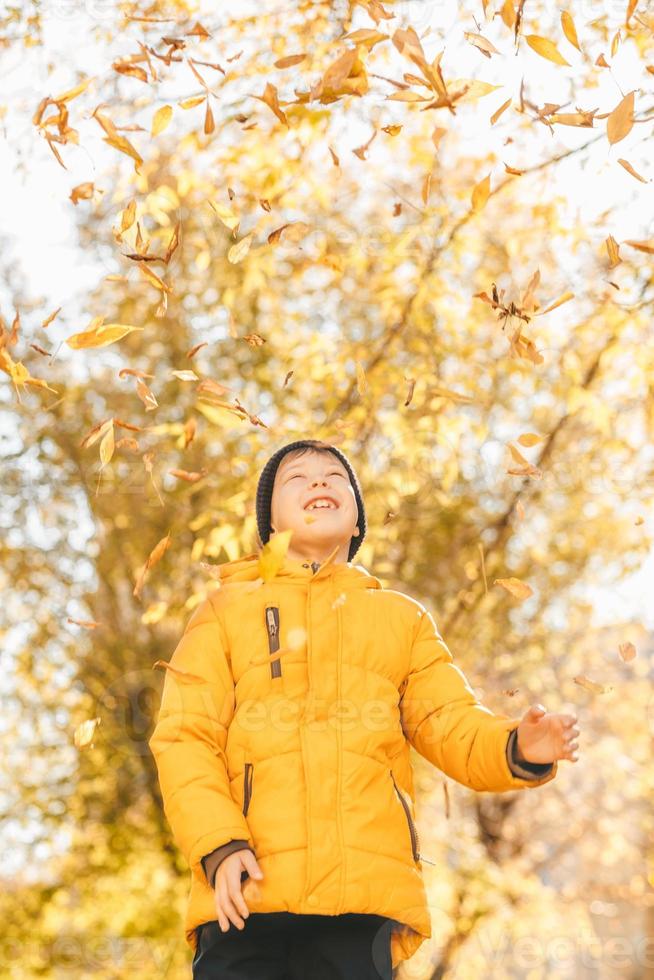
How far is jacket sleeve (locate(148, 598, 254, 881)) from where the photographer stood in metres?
2.09

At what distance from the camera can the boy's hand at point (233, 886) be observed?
2000 mm

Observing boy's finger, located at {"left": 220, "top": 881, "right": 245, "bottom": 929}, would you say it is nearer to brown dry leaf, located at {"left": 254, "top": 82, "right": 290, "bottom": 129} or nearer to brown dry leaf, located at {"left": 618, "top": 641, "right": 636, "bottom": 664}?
brown dry leaf, located at {"left": 618, "top": 641, "right": 636, "bottom": 664}

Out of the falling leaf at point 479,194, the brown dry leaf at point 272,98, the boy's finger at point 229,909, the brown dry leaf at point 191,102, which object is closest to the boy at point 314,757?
the boy's finger at point 229,909

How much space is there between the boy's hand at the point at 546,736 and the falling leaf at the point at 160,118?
191cm

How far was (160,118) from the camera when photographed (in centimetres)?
289

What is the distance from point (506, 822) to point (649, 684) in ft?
11.3

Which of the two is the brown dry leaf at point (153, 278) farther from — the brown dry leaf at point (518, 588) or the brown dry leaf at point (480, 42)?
the brown dry leaf at point (518, 588)

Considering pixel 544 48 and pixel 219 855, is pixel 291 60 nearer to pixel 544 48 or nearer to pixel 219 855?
pixel 544 48

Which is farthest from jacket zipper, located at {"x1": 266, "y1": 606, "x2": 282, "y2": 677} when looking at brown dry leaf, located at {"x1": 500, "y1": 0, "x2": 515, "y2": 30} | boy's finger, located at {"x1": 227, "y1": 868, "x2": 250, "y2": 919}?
brown dry leaf, located at {"x1": 500, "y1": 0, "x2": 515, "y2": 30}

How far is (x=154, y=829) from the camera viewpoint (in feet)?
28.9

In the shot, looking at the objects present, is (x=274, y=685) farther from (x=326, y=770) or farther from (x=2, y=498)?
(x=2, y=498)

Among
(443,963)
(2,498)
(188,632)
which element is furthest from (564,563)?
(188,632)

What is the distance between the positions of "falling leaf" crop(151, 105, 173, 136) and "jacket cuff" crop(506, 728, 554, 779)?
6.30 ft

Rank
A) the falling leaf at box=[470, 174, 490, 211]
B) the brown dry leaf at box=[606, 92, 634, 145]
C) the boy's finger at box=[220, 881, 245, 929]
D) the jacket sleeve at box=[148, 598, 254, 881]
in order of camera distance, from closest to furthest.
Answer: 1. the boy's finger at box=[220, 881, 245, 929]
2. the jacket sleeve at box=[148, 598, 254, 881]
3. the brown dry leaf at box=[606, 92, 634, 145]
4. the falling leaf at box=[470, 174, 490, 211]
